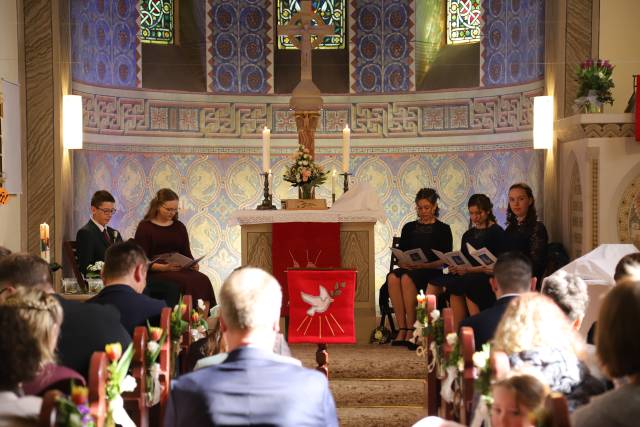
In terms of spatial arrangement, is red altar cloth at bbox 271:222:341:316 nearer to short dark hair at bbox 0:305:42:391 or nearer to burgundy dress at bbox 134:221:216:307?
burgundy dress at bbox 134:221:216:307

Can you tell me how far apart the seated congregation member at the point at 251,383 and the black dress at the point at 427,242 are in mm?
5416

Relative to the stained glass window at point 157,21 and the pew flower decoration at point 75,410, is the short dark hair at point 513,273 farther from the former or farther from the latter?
the stained glass window at point 157,21

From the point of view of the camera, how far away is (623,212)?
8078mm

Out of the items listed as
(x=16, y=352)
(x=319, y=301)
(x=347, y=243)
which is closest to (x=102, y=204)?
(x=347, y=243)

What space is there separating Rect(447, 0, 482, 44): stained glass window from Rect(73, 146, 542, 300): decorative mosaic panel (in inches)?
52.0

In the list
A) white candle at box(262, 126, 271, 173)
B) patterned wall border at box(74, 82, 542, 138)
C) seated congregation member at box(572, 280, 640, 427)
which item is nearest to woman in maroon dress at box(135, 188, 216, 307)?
white candle at box(262, 126, 271, 173)

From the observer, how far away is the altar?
26.2 ft

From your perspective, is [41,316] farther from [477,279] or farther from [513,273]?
[477,279]

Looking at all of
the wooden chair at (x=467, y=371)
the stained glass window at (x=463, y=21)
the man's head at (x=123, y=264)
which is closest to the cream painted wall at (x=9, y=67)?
the man's head at (x=123, y=264)

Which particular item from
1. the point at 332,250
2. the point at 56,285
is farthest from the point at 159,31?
the point at 332,250

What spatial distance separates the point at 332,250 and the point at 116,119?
12.2ft

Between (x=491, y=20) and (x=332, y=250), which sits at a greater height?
(x=491, y=20)

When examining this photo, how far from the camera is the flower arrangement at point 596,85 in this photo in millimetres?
8242

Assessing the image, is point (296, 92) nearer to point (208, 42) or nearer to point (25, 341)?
point (208, 42)
